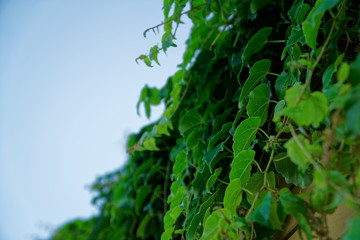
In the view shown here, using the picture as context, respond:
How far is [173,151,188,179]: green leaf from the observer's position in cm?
92

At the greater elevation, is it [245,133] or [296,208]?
[245,133]

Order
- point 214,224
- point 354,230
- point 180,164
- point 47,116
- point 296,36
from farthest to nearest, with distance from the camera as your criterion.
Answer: point 47,116
point 180,164
point 296,36
point 214,224
point 354,230

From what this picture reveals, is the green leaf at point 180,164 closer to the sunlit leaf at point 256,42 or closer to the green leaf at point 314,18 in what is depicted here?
the sunlit leaf at point 256,42

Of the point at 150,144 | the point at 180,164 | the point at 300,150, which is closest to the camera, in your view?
the point at 300,150

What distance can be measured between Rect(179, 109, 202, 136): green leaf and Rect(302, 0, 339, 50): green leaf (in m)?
0.49

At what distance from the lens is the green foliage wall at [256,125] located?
1.40 feet

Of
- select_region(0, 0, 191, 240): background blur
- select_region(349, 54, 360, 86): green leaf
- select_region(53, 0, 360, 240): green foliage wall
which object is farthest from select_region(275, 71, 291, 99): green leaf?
select_region(0, 0, 191, 240): background blur

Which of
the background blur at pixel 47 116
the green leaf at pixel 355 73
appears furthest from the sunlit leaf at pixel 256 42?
the background blur at pixel 47 116

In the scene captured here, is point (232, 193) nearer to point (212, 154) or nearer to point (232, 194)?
point (232, 194)

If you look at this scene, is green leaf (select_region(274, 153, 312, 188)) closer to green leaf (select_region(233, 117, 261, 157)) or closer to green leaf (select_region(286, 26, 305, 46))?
green leaf (select_region(233, 117, 261, 157))

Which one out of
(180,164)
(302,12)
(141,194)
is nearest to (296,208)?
(302,12)

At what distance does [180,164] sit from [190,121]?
0.15 meters

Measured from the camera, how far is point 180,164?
3.11 ft

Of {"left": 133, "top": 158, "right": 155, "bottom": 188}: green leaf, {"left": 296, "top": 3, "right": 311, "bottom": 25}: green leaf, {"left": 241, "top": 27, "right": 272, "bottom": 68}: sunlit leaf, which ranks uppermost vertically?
{"left": 133, "top": 158, "right": 155, "bottom": 188}: green leaf
